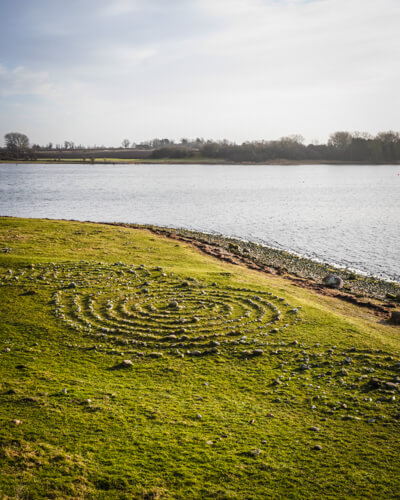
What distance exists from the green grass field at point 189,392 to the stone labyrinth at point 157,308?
8 cm

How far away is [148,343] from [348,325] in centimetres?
787

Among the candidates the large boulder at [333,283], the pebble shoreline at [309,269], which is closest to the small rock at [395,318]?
the pebble shoreline at [309,269]

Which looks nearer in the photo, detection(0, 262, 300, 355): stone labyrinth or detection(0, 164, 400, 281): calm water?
detection(0, 262, 300, 355): stone labyrinth

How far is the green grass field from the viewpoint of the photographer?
699cm

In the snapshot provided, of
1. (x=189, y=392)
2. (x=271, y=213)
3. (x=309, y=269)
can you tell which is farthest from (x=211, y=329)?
(x=271, y=213)

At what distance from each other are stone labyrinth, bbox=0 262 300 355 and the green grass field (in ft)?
0.26

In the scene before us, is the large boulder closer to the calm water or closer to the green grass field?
the green grass field

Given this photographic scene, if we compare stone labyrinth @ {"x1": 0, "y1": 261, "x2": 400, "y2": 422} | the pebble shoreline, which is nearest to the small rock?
stone labyrinth @ {"x1": 0, "y1": 261, "x2": 400, "y2": 422}

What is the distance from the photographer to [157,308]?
52.5ft

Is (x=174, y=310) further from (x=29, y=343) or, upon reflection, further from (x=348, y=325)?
(x=348, y=325)

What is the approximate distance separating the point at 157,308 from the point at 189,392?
6277 mm

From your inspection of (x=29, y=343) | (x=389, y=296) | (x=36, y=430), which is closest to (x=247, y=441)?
(x=36, y=430)

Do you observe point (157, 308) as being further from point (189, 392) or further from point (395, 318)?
point (395, 318)

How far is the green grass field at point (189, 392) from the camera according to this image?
699 cm
